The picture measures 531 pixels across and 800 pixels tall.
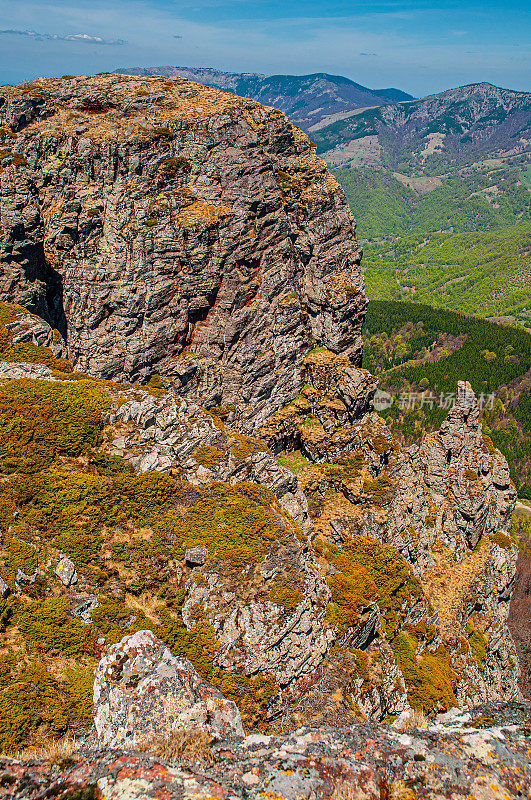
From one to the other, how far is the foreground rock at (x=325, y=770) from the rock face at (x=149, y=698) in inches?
40.2

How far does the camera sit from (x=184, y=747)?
39.2 ft

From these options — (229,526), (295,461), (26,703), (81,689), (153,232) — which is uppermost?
(153,232)

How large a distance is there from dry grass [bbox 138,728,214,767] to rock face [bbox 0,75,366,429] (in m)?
26.6

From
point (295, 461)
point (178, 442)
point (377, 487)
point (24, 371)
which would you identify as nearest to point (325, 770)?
point (178, 442)

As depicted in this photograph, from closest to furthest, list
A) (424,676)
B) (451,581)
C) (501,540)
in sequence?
(424,676), (451,581), (501,540)

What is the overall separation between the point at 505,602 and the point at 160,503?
38.7 m

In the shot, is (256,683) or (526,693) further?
(526,693)

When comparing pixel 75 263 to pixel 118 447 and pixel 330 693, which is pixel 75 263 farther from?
pixel 330 693

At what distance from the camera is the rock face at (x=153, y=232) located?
116ft

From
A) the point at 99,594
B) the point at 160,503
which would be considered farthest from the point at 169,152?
the point at 99,594

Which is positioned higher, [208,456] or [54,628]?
[208,456]

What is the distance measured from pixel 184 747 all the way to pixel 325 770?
3.44m

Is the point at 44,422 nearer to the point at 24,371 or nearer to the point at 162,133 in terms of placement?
the point at 24,371

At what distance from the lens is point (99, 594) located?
53.7 ft
